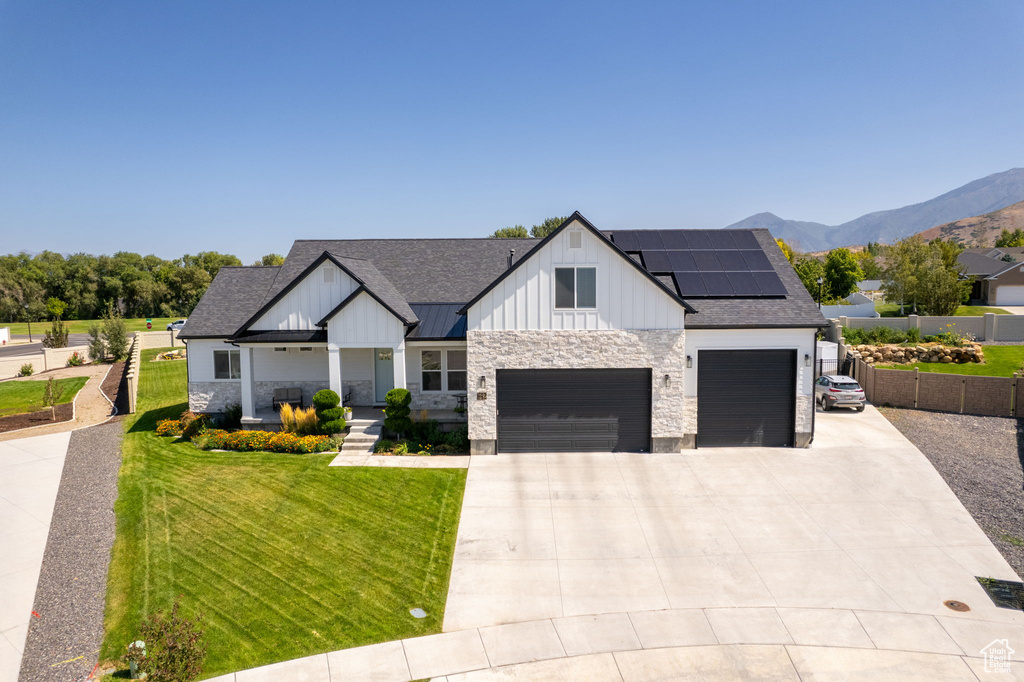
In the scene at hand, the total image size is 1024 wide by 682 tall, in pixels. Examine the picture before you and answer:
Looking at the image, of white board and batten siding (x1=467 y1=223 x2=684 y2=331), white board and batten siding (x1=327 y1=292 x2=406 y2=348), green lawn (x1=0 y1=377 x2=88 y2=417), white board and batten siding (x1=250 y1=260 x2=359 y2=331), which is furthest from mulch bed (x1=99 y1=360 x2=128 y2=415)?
white board and batten siding (x1=467 y1=223 x2=684 y2=331)

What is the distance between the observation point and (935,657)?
8.05 m

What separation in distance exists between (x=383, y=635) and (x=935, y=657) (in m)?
7.89

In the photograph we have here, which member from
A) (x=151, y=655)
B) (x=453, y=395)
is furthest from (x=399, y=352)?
(x=151, y=655)

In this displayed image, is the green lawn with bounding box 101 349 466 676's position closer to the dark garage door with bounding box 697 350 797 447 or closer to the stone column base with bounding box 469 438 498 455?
the stone column base with bounding box 469 438 498 455

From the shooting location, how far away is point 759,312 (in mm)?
17172

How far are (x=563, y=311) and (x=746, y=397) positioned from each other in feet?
20.3

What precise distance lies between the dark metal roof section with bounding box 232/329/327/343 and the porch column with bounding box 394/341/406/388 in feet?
8.54

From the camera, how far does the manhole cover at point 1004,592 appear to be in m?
9.32

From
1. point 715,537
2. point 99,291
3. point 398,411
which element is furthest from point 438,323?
point 99,291

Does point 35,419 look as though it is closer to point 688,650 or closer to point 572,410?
point 572,410

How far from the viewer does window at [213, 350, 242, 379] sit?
20.7 m

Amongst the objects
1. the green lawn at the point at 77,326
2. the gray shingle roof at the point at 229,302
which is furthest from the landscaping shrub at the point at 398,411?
the green lawn at the point at 77,326

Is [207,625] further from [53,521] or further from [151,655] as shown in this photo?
[53,521]
